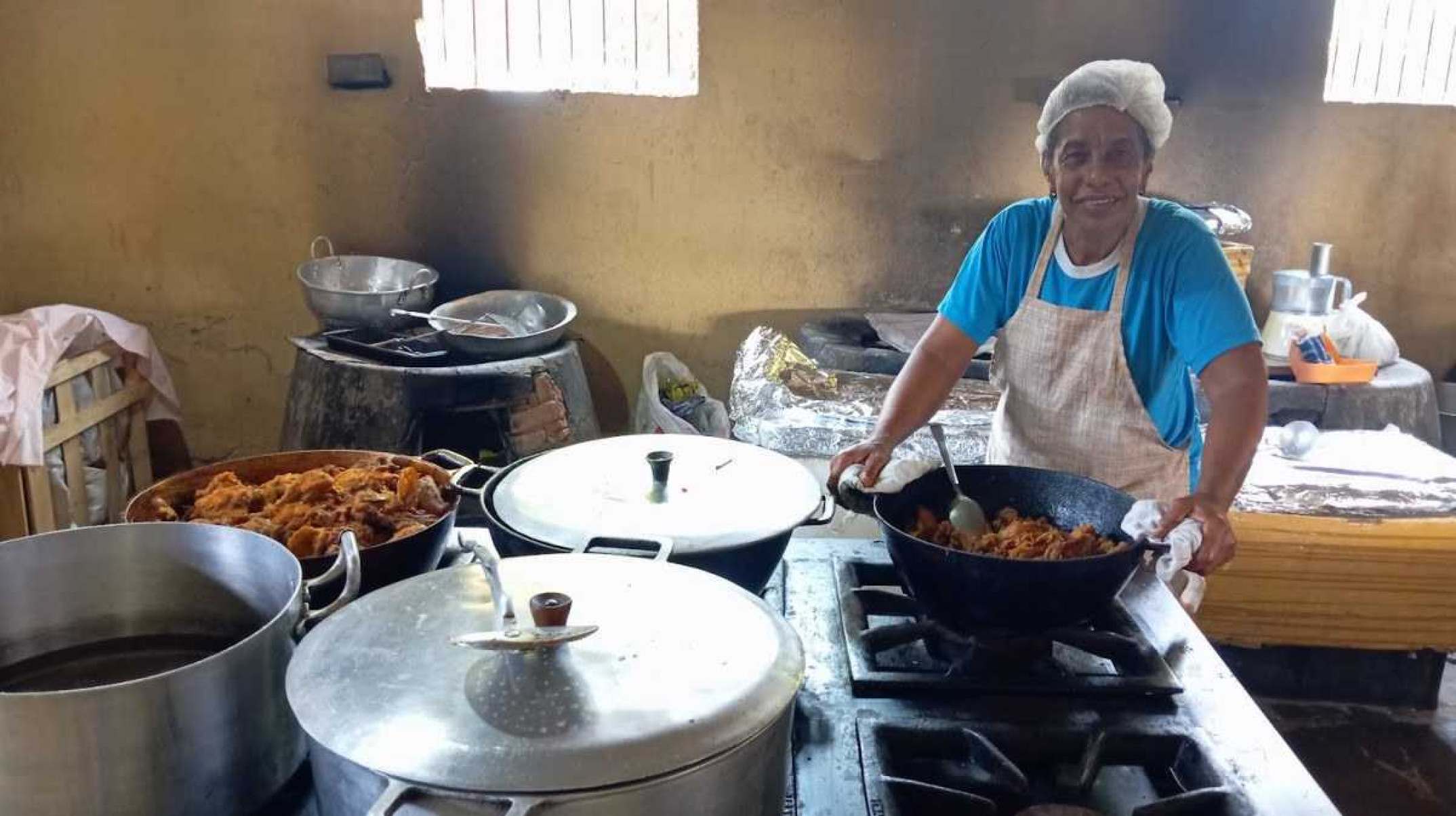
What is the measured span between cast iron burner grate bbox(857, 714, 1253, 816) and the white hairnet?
3.94ft

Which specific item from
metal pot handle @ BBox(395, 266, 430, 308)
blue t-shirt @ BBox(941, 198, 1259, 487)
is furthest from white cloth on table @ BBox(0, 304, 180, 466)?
blue t-shirt @ BBox(941, 198, 1259, 487)

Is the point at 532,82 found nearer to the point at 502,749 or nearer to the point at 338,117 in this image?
the point at 338,117

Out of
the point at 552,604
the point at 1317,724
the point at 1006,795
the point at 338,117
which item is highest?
the point at 338,117

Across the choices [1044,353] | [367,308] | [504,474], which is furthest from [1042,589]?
[367,308]

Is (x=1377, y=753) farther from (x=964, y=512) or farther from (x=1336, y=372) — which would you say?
(x=964, y=512)

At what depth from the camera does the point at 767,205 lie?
13.9 ft

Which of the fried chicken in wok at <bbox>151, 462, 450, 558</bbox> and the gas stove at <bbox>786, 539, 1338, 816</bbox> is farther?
the fried chicken in wok at <bbox>151, 462, 450, 558</bbox>

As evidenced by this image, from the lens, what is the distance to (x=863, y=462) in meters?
1.79

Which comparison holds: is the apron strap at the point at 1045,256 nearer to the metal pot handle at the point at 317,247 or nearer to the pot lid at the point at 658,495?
the pot lid at the point at 658,495

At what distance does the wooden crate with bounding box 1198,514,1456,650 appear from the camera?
287 cm

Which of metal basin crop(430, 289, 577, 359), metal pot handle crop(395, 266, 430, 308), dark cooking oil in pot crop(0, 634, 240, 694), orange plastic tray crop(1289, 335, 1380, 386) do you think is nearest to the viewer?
dark cooking oil in pot crop(0, 634, 240, 694)

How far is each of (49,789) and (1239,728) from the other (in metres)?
1.25

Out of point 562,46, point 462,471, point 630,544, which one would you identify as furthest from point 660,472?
point 562,46

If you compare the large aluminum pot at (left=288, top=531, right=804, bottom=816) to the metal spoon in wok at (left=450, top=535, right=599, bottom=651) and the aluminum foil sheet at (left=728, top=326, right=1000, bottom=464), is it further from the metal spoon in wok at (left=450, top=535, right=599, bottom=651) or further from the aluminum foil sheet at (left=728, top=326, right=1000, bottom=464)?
the aluminum foil sheet at (left=728, top=326, right=1000, bottom=464)
